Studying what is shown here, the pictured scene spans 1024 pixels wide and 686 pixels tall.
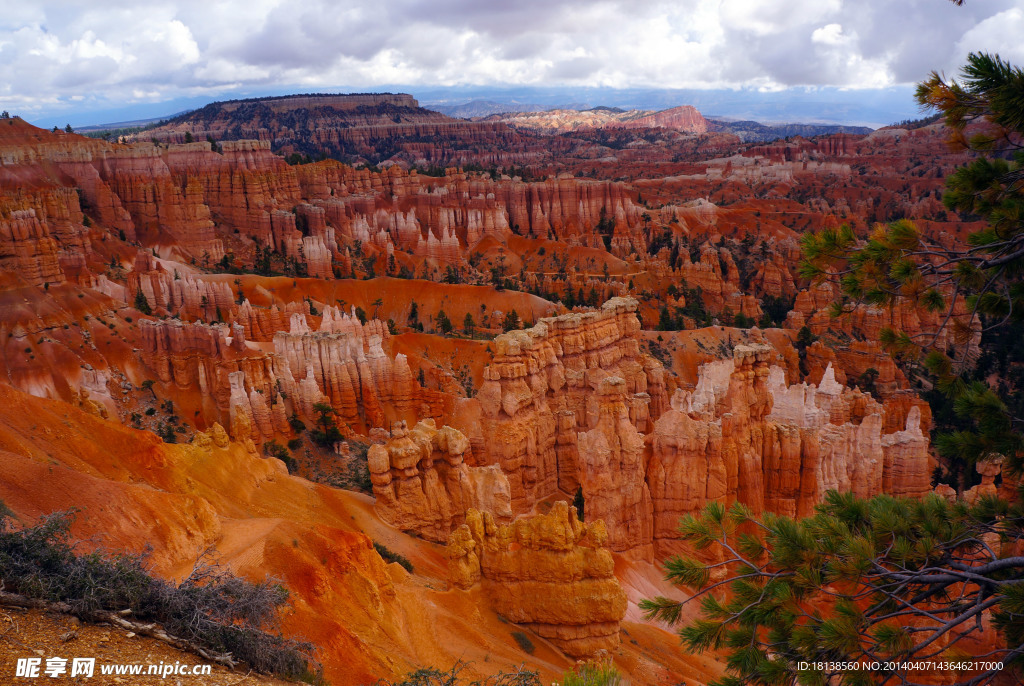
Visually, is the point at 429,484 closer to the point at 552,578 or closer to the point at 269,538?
the point at 552,578

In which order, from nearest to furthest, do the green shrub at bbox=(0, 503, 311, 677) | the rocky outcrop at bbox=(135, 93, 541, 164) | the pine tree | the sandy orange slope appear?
the pine tree
the green shrub at bbox=(0, 503, 311, 677)
the sandy orange slope
the rocky outcrop at bbox=(135, 93, 541, 164)

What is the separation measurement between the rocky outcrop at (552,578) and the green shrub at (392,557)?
232 centimetres

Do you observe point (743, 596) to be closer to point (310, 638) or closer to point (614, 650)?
point (310, 638)

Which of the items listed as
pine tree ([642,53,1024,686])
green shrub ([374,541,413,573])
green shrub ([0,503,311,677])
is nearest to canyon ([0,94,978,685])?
green shrub ([374,541,413,573])

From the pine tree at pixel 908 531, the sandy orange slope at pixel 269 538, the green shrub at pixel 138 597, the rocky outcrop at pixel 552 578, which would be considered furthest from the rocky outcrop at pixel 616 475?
the pine tree at pixel 908 531

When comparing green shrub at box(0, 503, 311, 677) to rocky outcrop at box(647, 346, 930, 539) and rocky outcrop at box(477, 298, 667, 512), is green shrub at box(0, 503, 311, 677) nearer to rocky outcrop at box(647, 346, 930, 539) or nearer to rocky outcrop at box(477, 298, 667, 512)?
rocky outcrop at box(647, 346, 930, 539)

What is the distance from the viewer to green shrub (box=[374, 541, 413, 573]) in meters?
21.2

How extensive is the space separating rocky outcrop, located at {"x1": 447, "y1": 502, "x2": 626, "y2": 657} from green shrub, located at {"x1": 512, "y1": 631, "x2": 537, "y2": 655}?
652mm

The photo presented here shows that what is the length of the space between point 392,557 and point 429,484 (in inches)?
153

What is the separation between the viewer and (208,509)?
16.6 metres

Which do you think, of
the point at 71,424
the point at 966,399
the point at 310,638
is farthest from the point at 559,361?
the point at 966,399

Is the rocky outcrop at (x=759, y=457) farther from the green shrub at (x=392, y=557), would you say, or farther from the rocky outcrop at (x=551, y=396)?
the green shrub at (x=392, y=557)

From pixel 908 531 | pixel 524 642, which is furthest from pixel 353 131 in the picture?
pixel 908 531

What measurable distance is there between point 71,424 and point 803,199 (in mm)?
109614
